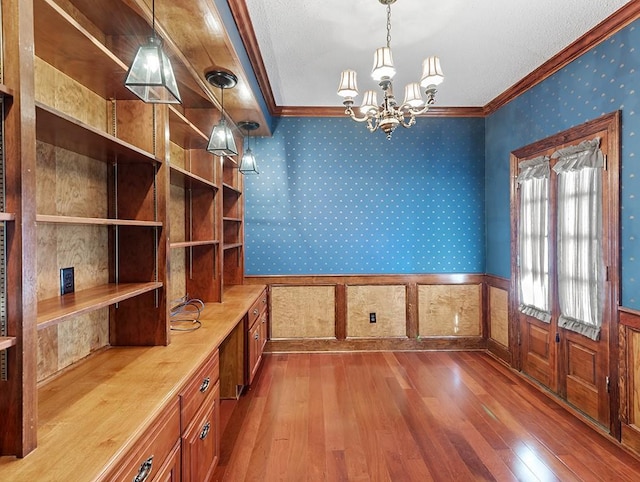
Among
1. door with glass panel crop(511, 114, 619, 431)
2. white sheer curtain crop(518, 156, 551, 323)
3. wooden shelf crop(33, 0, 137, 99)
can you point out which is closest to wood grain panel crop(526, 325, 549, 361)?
door with glass panel crop(511, 114, 619, 431)

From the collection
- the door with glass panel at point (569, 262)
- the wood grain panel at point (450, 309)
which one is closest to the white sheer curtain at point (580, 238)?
the door with glass panel at point (569, 262)

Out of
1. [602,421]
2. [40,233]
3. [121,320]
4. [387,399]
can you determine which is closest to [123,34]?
[40,233]

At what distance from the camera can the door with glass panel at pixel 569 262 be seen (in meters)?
2.41

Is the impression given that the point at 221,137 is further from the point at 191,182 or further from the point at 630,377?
the point at 630,377

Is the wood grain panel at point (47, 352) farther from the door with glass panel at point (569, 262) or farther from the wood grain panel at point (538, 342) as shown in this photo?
the wood grain panel at point (538, 342)

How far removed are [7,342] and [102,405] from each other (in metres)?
0.47

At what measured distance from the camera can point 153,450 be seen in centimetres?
115

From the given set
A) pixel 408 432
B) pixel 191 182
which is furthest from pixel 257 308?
pixel 408 432

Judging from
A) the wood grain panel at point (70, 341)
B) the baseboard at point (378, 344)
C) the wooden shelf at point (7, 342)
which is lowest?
the baseboard at point (378, 344)

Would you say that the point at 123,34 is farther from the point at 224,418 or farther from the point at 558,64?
the point at 558,64

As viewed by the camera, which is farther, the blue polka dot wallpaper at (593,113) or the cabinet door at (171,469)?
the blue polka dot wallpaper at (593,113)

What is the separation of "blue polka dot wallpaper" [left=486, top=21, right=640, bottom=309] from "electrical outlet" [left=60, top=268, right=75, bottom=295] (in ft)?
11.0

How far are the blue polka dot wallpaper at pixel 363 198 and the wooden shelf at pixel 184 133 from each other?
4.30 ft

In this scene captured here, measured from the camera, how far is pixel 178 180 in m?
2.62
